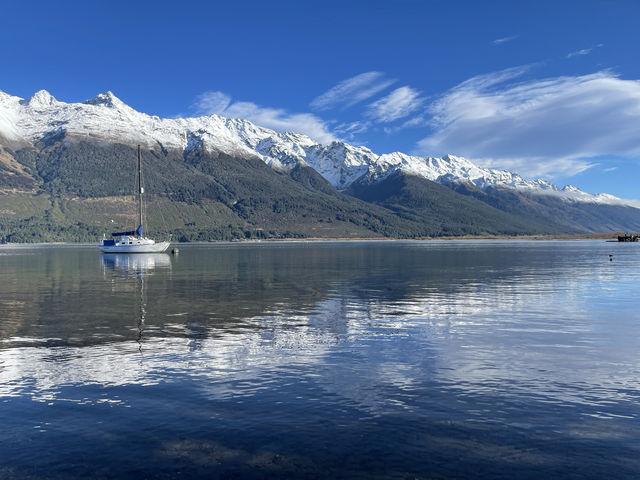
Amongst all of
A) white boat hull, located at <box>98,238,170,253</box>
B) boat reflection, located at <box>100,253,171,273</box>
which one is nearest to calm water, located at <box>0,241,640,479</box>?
boat reflection, located at <box>100,253,171,273</box>

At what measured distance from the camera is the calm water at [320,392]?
17516 millimetres

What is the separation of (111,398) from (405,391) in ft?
43.8

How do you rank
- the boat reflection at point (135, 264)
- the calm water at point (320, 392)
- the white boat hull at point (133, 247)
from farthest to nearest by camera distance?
the white boat hull at point (133, 247) < the boat reflection at point (135, 264) < the calm water at point (320, 392)

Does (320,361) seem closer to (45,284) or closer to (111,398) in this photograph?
(111,398)

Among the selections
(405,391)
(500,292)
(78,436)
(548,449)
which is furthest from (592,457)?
(500,292)

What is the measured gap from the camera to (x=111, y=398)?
23.8m

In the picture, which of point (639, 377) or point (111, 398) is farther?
point (639, 377)

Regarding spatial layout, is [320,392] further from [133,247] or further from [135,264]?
[133,247]

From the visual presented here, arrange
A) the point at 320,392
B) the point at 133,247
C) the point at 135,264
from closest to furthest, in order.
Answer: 1. the point at 320,392
2. the point at 135,264
3. the point at 133,247

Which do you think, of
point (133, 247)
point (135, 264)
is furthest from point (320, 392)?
point (133, 247)

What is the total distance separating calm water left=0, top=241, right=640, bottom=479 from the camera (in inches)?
690

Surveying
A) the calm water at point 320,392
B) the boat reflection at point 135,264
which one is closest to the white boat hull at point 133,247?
the boat reflection at point 135,264

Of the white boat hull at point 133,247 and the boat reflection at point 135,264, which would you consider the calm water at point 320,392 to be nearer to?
the boat reflection at point 135,264

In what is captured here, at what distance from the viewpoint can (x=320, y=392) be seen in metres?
24.4
